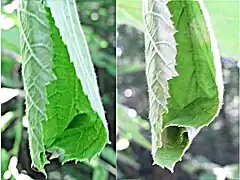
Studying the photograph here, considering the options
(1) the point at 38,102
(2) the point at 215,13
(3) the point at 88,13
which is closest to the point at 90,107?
(1) the point at 38,102

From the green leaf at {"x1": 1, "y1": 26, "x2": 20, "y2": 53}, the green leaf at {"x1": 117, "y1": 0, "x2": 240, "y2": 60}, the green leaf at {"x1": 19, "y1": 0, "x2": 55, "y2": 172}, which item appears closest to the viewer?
the green leaf at {"x1": 19, "y1": 0, "x2": 55, "y2": 172}

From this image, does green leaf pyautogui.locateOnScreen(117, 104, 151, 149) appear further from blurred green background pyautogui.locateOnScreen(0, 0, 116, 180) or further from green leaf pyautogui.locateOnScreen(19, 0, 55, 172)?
green leaf pyautogui.locateOnScreen(19, 0, 55, 172)

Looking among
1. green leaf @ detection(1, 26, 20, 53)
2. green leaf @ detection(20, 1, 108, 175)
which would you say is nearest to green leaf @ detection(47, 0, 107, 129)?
green leaf @ detection(20, 1, 108, 175)

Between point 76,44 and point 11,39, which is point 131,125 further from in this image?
point 76,44

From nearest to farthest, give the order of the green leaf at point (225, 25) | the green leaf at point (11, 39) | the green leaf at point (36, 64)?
1. the green leaf at point (36, 64)
2. the green leaf at point (225, 25)
3. the green leaf at point (11, 39)

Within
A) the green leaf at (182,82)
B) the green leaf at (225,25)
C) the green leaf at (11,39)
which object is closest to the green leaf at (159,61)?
the green leaf at (182,82)

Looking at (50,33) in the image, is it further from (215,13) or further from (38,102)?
(215,13)

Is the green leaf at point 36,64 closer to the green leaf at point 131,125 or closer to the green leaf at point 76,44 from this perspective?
the green leaf at point 76,44

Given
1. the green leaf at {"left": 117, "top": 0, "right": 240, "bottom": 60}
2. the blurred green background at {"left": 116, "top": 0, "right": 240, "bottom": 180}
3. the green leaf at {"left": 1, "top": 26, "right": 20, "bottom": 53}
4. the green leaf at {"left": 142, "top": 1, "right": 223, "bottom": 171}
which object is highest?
the green leaf at {"left": 142, "top": 1, "right": 223, "bottom": 171}
